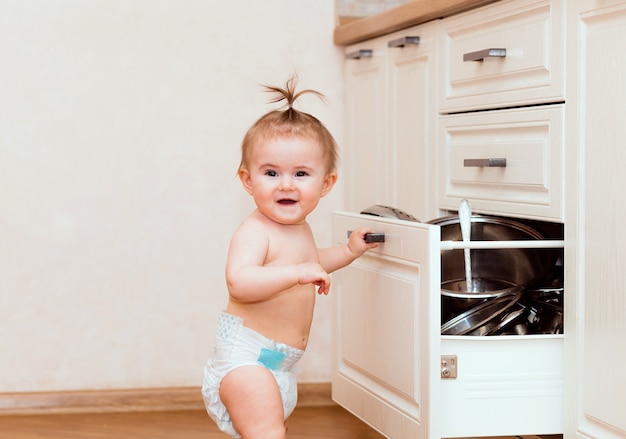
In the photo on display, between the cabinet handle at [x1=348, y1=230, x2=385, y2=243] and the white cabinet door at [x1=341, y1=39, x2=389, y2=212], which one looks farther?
the white cabinet door at [x1=341, y1=39, x2=389, y2=212]

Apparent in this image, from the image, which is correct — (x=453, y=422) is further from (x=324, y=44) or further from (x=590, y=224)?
(x=324, y=44)

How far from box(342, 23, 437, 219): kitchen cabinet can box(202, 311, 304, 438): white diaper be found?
55 centimetres

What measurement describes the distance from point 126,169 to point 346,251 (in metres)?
0.83

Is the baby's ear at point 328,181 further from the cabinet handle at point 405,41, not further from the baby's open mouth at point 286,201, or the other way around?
the cabinet handle at point 405,41

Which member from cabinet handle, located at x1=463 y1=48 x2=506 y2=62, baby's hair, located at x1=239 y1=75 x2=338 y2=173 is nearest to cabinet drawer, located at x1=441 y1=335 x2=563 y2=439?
baby's hair, located at x1=239 y1=75 x2=338 y2=173

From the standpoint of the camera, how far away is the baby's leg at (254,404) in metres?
1.55

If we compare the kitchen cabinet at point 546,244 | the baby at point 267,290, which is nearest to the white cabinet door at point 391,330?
the kitchen cabinet at point 546,244

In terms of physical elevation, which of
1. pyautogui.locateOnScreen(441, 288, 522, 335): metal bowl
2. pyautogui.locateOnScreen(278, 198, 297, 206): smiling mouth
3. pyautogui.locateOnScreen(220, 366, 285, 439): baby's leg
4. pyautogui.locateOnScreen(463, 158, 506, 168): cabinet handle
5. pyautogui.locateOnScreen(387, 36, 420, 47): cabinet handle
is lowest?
pyautogui.locateOnScreen(220, 366, 285, 439): baby's leg

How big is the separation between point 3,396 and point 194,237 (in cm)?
59

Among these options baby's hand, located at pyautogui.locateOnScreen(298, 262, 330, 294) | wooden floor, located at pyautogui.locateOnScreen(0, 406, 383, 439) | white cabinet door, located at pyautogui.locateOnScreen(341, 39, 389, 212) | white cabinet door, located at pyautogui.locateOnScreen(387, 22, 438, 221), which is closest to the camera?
baby's hand, located at pyautogui.locateOnScreen(298, 262, 330, 294)

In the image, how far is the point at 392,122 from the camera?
222 cm

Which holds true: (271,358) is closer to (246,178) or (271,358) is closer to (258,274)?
(258,274)

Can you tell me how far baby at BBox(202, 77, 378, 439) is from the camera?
1558 millimetres

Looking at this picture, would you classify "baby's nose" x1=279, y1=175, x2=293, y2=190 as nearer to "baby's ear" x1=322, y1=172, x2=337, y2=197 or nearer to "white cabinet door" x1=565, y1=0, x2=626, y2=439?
"baby's ear" x1=322, y1=172, x2=337, y2=197
